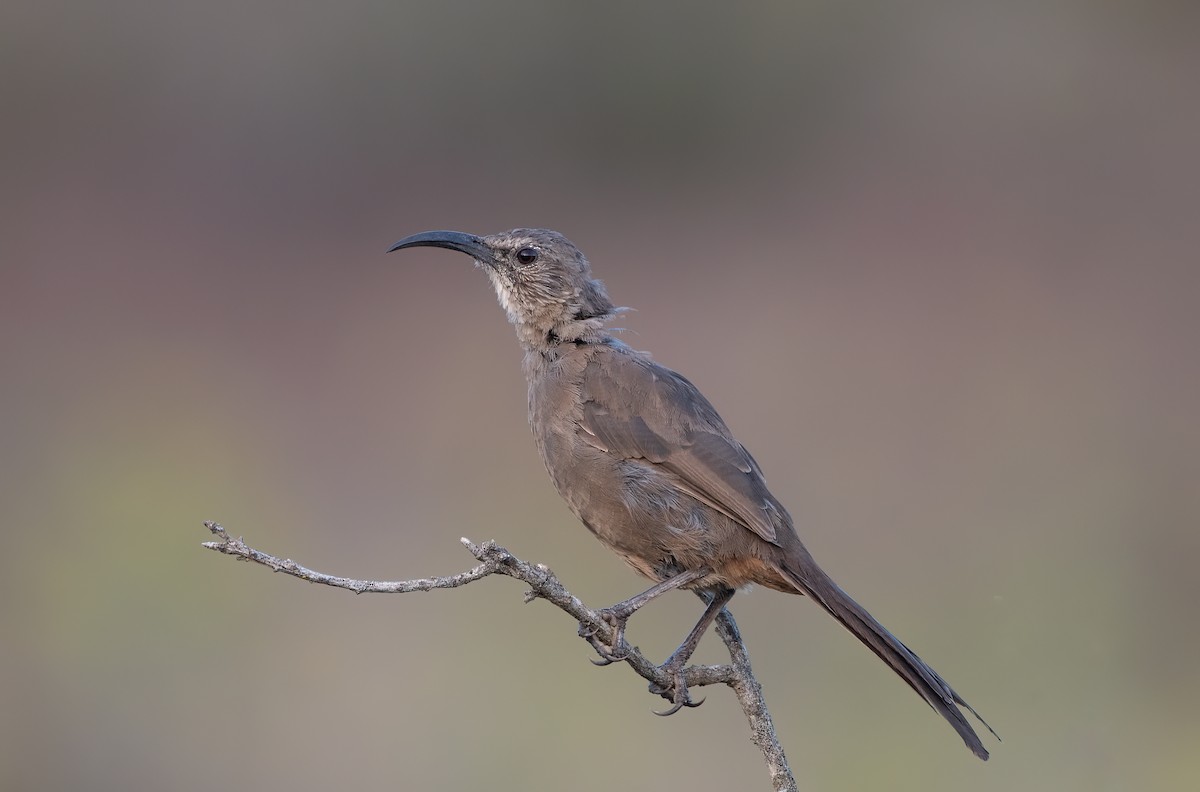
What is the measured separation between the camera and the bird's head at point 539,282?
4.95m

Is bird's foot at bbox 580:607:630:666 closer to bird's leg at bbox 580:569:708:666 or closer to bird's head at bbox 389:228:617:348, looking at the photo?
bird's leg at bbox 580:569:708:666

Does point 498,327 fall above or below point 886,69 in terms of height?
below

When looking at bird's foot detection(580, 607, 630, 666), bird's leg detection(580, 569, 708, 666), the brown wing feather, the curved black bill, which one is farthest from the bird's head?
bird's foot detection(580, 607, 630, 666)

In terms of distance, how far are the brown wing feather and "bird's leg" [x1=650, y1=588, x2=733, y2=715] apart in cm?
28

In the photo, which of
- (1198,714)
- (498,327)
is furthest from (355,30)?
(1198,714)

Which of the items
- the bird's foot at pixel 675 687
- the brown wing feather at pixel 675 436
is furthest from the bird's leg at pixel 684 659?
the brown wing feather at pixel 675 436

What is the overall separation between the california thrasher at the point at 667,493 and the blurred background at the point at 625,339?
2623mm

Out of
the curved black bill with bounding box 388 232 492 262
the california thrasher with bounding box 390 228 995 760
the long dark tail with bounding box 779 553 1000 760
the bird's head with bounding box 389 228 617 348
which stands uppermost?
the curved black bill with bounding box 388 232 492 262

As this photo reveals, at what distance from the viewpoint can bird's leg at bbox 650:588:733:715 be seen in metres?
4.04

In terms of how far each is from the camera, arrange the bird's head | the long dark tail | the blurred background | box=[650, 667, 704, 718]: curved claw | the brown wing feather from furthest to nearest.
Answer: the blurred background → the bird's head → the brown wing feather → box=[650, 667, 704, 718]: curved claw → the long dark tail

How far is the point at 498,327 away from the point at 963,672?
5.10 m

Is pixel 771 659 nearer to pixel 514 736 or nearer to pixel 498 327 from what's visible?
pixel 514 736

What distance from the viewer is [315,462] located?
31.8 feet

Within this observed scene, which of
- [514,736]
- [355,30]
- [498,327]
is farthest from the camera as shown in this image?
[355,30]
